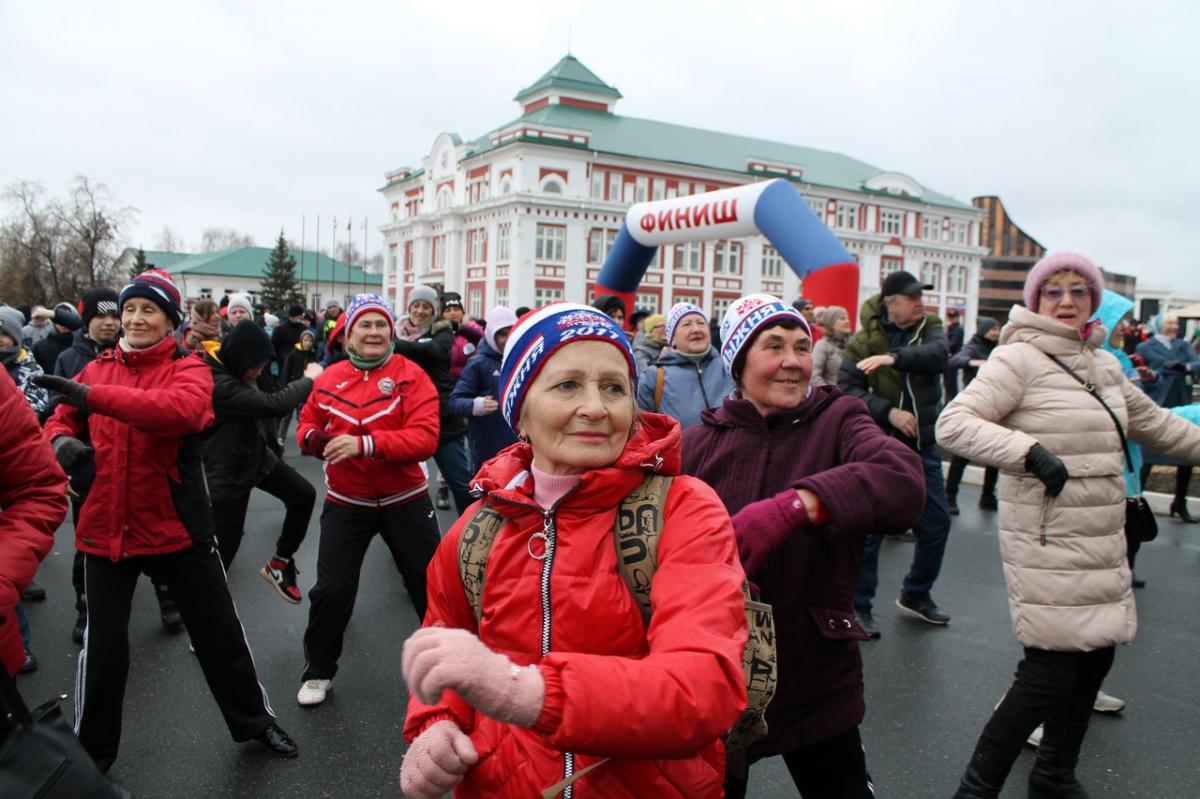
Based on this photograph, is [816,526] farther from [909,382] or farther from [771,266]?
[771,266]

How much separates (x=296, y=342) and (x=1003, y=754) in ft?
40.4

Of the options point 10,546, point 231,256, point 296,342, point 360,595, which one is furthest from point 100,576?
point 231,256

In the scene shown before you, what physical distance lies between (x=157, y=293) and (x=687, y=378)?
312cm

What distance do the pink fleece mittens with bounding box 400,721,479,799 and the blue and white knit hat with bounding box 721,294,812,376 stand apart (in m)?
1.55

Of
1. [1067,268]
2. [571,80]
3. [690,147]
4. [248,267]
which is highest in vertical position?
[571,80]

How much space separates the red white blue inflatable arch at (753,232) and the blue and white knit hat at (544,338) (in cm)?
933

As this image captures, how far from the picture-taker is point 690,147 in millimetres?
57094

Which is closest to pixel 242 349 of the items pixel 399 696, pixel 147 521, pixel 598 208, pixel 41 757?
pixel 147 521

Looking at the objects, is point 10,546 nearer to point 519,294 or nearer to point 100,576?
point 100,576

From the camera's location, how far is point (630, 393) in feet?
5.96


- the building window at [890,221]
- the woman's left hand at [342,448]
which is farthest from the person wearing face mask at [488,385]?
the building window at [890,221]

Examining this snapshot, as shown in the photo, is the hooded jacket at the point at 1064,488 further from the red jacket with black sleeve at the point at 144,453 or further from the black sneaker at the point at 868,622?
the red jacket with black sleeve at the point at 144,453

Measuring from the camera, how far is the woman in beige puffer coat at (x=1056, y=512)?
10.2ft

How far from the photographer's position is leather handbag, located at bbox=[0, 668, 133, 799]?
1.90m
